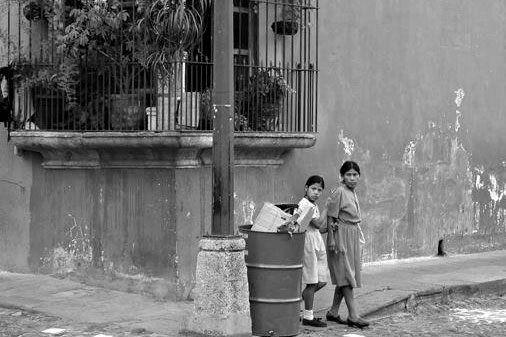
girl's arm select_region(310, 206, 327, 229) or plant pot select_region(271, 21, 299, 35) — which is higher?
plant pot select_region(271, 21, 299, 35)

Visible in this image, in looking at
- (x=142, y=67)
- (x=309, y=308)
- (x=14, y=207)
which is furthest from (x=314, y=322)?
(x=14, y=207)

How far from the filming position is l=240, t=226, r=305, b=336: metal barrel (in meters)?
8.03

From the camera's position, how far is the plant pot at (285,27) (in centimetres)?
1116

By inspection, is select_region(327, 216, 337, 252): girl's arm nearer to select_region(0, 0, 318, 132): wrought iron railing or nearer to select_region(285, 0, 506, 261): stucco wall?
select_region(0, 0, 318, 132): wrought iron railing

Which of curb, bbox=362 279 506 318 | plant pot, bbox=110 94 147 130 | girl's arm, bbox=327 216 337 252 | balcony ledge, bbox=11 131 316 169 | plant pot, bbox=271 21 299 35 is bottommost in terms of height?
curb, bbox=362 279 506 318

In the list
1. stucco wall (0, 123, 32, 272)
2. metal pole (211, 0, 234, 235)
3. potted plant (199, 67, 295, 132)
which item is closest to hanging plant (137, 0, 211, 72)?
potted plant (199, 67, 295, 132)

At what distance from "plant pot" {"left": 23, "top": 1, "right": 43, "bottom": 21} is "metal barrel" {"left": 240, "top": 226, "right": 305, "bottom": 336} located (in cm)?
438

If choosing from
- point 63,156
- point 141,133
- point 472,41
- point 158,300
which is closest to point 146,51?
point 141,133

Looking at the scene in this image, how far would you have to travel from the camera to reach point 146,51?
32.1 ft

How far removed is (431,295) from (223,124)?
4332mm

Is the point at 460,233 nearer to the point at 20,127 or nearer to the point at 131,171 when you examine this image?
the point at 131,171

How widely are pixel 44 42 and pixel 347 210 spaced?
14.8 ft

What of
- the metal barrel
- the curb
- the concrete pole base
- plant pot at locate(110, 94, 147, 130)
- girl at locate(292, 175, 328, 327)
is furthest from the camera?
plant pot at locate(110, 94, 147, 130)

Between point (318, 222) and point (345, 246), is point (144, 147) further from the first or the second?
point (345, 246)
